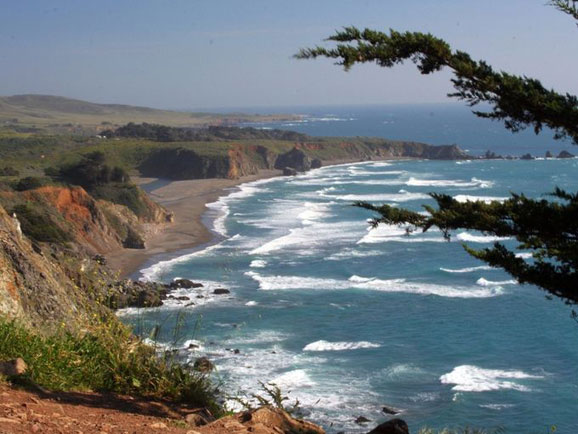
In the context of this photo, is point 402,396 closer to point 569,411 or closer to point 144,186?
point 569,411

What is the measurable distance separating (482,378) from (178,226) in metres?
34.7

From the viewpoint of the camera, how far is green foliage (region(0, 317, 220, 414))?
6.34 metres

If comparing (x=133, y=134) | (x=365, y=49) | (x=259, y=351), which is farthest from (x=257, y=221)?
(x=133, y=134)

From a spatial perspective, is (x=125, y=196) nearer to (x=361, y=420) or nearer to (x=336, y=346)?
(x=336, y=346)

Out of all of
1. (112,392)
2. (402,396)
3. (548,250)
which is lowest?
(402,396)

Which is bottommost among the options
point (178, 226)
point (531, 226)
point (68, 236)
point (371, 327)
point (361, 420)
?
point (371, 327)

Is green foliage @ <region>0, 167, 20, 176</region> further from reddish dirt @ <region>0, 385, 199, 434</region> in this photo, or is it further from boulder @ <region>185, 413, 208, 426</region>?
boulder @ <region>185, 413, 208, 426</region>

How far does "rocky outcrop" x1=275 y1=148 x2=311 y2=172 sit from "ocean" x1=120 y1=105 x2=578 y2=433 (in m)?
50.0

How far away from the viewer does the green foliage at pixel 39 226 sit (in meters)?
37.3

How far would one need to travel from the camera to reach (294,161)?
4235 inches

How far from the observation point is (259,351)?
81.9 feet

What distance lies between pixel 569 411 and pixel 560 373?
3.48 metres

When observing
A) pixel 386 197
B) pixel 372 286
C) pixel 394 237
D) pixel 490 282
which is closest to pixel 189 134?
pixel 386 197

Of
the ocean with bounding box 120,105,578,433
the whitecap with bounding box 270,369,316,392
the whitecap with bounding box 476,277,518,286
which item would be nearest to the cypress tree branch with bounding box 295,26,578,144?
the ocean with bounding box 120,105,578,433
